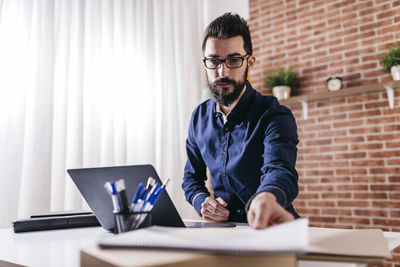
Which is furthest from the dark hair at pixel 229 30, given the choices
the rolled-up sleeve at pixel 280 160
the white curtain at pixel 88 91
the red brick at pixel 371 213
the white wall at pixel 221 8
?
the white wall at pixel 221 8

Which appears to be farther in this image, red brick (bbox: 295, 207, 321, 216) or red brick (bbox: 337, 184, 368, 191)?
red brick (bbox: 295, 207, 321, 216)

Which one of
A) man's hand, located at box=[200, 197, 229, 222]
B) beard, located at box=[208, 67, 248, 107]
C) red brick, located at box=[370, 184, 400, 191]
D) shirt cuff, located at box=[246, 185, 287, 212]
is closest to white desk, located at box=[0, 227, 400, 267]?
shirt cuff, located at box=[246, 185, 287, 212]

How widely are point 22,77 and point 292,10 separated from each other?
2381mm

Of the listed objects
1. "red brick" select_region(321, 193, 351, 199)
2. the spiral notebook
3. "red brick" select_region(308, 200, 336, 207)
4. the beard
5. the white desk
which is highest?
the beard

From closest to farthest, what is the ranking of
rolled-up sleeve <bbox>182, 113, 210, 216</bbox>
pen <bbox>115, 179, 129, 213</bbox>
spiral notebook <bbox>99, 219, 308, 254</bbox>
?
spiral notebook <bbox>99, 219, 308, 254</bbox>, pen <bbox>115, 179, 129, 213</bbox>, rolled-up sleeve <bbox>182, 113, 210, 216</bbox>

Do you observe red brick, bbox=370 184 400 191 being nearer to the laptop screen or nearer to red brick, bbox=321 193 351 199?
red brick, bbox=321 193 351 199

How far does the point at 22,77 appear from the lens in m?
2.41

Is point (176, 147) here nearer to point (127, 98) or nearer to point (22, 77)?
point (127, 98)

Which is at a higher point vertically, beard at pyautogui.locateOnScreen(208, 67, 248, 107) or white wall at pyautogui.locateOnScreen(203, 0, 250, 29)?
white wall at pyautogui.locateOnScreen(203, 0, 250, 29)

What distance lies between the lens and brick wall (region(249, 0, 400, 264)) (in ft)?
9.35

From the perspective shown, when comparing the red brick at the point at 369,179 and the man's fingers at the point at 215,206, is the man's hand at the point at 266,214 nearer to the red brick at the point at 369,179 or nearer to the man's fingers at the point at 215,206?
the man's fingers at the point at 215,206

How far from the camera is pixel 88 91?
108 inches

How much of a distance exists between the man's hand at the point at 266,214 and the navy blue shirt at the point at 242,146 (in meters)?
0.50

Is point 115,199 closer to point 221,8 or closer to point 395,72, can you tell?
point 395,72
